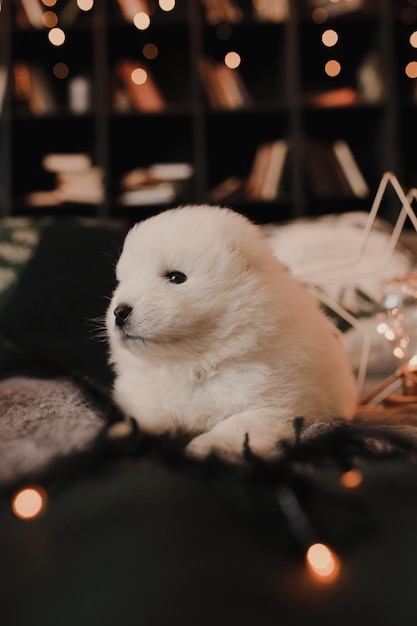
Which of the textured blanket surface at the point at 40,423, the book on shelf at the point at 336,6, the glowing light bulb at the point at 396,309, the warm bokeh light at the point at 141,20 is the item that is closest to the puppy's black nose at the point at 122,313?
the textured blanket surface at the point at 40,423

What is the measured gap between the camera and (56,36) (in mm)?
2828

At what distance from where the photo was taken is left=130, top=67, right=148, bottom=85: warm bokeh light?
2875 millimetres

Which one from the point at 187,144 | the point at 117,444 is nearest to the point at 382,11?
the point at 187,144

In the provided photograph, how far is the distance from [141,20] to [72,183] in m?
0.84

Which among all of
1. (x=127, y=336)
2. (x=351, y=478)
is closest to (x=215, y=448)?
(x=351, y=478)

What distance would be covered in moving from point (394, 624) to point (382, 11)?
2928 mm

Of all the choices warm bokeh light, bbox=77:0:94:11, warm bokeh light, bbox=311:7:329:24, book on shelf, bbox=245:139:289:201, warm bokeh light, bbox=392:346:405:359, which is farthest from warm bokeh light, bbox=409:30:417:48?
warm bokeh light, bbox=392:346:405:359

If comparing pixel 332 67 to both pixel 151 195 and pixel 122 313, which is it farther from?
pixel 122 313

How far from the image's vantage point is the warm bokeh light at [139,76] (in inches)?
113

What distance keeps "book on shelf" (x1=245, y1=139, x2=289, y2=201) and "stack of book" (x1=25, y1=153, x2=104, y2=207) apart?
73 cm

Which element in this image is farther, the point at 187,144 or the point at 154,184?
the point at 187,144

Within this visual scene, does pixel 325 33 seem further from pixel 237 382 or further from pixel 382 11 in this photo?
pixel 237 382

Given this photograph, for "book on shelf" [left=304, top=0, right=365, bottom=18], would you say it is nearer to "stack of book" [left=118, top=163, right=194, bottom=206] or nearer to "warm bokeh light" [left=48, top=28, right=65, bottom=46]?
"stack of book" [left=118, top=163, right=194, bottom=206]

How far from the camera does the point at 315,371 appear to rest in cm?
75
